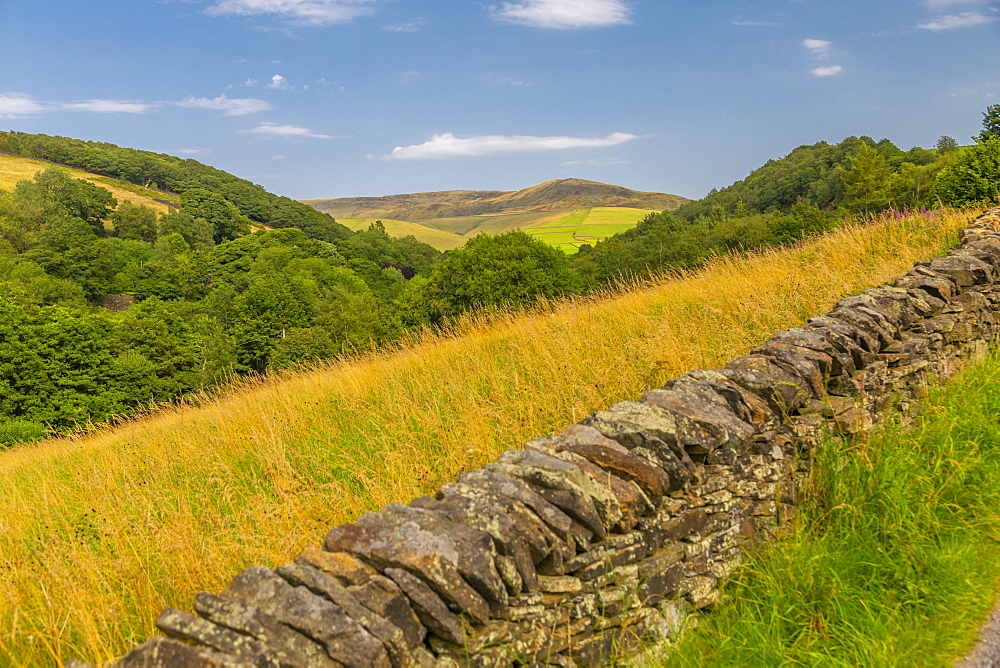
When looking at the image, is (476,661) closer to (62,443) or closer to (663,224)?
(62,443)

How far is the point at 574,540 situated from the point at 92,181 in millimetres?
150495

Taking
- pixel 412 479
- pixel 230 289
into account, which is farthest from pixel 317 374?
pixel 230 289

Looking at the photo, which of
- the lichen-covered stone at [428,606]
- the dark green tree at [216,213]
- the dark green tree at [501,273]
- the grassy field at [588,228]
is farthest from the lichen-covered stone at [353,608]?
the dark green tree at [216,213]

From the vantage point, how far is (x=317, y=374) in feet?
30.5

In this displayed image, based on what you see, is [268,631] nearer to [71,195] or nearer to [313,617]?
[313,617]

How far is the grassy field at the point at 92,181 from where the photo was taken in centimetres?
11125

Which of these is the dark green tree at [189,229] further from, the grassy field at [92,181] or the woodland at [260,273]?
the grassy field at [92,181]

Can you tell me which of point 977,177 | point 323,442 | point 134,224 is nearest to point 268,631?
point 323,442

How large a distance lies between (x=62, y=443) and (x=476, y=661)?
447 inches

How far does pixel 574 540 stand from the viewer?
99.4 inches

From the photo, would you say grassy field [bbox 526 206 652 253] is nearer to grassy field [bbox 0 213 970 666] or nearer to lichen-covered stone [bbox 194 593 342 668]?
grassy field [bbox 0 213 970 666]

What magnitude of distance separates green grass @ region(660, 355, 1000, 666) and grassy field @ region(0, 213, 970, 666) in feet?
5.73

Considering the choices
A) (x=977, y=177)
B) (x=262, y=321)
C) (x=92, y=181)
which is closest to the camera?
(x=977, y=177)

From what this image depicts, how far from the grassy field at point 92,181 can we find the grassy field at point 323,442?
125m
